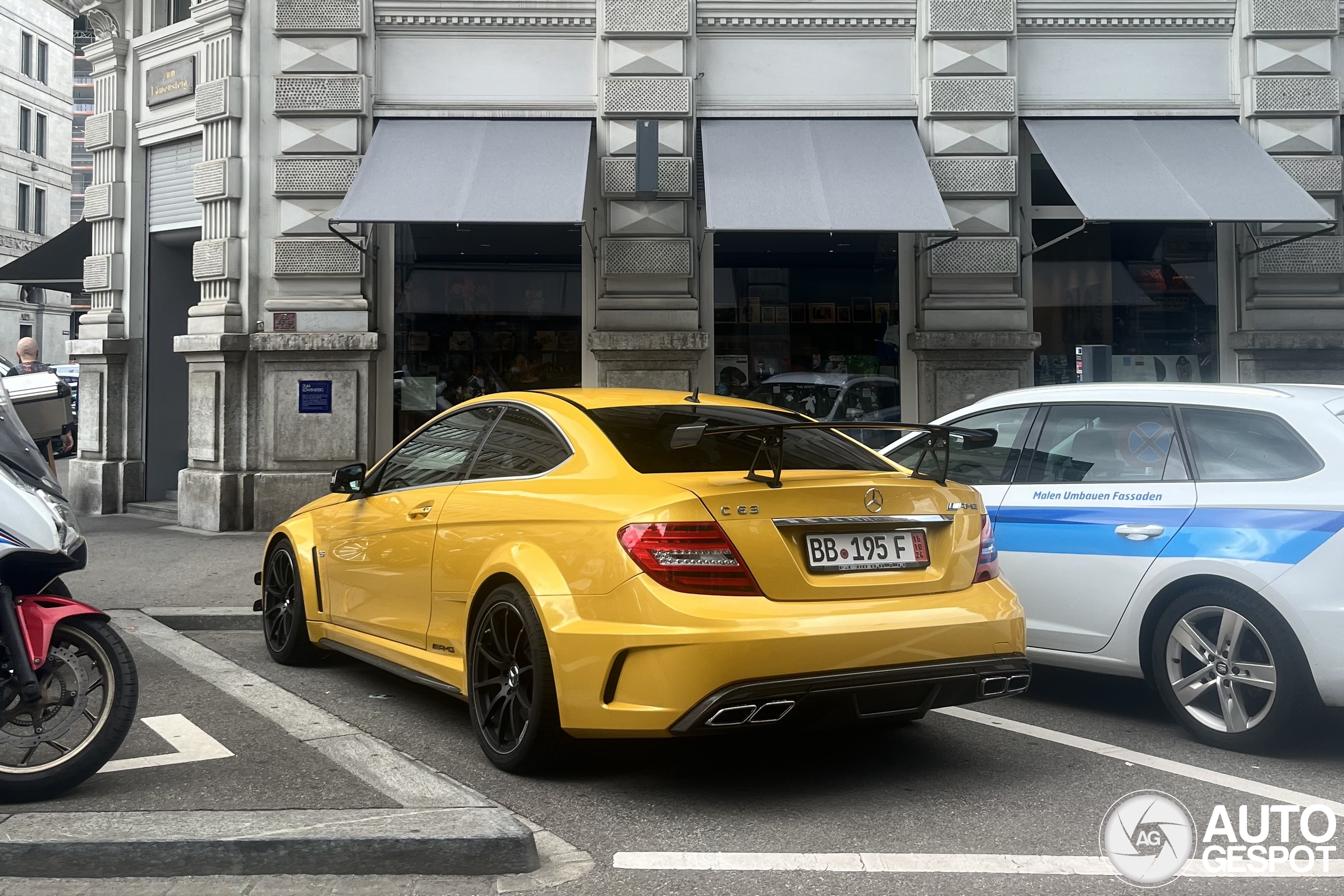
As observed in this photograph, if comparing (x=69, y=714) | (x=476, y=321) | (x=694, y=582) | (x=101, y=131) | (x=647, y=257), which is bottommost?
(x=69, y=714)

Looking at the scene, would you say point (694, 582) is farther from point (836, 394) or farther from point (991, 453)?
point (836, 394)

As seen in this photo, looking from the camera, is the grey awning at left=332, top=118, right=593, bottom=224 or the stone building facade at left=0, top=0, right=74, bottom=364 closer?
the grey awning at left=332, top=118, right=593, bottom=224

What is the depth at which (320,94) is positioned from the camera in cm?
1241

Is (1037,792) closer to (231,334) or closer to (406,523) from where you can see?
(406,523)

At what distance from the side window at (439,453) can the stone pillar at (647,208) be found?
6416mm

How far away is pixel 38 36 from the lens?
207ft

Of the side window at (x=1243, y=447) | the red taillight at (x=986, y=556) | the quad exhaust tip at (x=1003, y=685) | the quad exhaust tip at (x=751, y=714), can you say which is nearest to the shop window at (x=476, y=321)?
the side window at (x=1243, y=447)

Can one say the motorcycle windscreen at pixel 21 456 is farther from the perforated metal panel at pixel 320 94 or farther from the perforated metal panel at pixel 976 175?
the perforated metal panel at pixel 976 175

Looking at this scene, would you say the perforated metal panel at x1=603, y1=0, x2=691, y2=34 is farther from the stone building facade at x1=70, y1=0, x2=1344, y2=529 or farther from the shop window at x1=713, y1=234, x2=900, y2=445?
the shop window at x1=713, y1=234, x2=900, y2=445

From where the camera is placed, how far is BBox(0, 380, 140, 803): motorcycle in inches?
160

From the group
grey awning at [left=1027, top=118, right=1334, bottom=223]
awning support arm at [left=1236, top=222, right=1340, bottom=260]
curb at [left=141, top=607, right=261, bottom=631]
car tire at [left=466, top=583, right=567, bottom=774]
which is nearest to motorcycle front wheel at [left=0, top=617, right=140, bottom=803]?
car tire at [left=466, top=583, right=567, bottom=774]

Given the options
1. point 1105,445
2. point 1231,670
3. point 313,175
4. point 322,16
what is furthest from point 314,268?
point 1231,670

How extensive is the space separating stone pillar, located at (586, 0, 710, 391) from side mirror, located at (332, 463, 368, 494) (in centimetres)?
630

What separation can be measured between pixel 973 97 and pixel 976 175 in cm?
78
